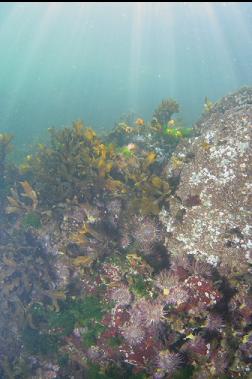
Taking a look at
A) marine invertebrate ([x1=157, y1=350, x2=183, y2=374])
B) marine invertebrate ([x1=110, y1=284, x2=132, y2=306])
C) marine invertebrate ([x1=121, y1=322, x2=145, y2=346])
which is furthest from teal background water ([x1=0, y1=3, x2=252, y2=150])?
marine invertebrate ([x1=157, y1=350, x2=183, y2=374])

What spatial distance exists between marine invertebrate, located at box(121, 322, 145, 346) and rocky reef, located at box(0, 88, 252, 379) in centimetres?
1

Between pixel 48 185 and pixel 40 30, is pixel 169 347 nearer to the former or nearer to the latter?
pixel 48 185

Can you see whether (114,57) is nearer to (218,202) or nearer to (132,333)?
(218,202)

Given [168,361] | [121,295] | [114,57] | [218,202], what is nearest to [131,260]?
[121,295]

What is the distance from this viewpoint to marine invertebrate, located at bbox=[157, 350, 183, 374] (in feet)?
13.1

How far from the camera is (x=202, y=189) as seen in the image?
4.54 meters

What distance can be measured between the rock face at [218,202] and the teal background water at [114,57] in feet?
45.7

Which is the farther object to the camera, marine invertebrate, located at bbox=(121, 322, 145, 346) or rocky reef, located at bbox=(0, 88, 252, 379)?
marine invertebrate, located at bbox=(121, 322, 145, 346)

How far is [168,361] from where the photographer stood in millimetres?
4027

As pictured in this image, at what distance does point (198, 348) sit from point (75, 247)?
2.54 m

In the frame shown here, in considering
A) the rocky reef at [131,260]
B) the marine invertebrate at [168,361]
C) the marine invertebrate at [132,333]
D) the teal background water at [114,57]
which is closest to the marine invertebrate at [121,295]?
the rocky reef at [131,260]

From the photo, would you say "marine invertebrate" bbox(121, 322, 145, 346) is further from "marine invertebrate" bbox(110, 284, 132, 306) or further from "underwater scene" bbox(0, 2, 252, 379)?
"marine invertebrate" bbox(110, 284, 132, 306)

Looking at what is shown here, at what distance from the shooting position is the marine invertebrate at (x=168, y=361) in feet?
13.1

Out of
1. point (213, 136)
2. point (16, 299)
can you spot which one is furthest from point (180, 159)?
point (16, 299)
